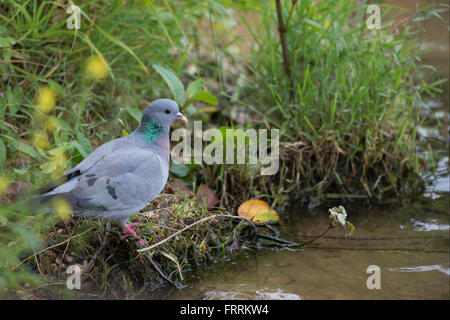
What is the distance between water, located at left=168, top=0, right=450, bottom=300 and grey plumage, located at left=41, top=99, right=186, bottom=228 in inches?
21.0

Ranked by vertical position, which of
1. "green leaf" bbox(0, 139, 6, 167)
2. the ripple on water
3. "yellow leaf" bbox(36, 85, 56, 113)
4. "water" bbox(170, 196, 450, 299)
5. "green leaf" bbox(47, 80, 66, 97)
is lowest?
the ripple on water

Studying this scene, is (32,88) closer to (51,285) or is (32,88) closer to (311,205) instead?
(51,285)

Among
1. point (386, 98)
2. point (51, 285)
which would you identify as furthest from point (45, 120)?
point (386, 98)

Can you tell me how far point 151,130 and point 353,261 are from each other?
1301 millimetres

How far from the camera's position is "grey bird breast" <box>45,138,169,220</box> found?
8.42 ft

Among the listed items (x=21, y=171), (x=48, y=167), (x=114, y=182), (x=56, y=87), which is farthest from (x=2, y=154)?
(x=114, y=182)

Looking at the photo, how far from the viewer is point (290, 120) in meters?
3.93

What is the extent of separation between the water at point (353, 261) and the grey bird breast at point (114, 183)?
20.9 inches

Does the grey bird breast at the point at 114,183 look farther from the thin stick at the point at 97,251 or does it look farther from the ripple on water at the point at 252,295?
the ripple on water at the point at 252,295

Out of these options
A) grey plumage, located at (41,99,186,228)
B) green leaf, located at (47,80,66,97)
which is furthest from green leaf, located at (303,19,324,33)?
green leaf, located at (47,80,66,97)

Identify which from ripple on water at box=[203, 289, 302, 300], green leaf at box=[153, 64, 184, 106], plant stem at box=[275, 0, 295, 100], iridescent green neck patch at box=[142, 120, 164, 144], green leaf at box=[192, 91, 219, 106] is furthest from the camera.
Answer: plant stem at box=[275, 0, 295, 100]

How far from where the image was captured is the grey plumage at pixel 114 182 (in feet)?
8.42

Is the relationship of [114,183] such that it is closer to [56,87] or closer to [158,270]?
[158,270]

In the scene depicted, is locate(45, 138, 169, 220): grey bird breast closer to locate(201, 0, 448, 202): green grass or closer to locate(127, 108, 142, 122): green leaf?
locate(127, 108, 142, 122): green leaf
